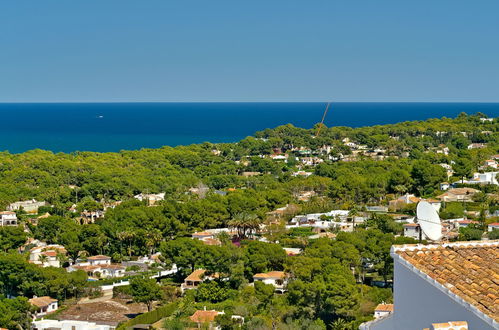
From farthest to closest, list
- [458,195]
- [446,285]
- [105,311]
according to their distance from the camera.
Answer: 1. [458,195]
2. [105,311]
3. [446,285]

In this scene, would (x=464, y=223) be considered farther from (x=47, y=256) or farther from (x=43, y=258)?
(x=43, y=258)

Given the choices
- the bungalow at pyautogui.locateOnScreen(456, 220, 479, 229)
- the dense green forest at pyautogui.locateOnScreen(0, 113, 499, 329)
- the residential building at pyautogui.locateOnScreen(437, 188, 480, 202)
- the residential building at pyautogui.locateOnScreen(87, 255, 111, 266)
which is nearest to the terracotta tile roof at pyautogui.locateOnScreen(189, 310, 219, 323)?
the dense green forest at pyautogui.locateOnScreen(0, 113, 499, 329)

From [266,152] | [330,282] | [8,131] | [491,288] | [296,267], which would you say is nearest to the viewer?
[491,288]

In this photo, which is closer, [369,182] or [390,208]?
[390,208]

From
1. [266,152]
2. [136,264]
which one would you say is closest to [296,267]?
[136,264]

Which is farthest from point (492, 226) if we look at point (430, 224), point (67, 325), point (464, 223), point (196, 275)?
point (430, 224)

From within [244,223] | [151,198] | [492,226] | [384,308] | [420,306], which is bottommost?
[151,198]

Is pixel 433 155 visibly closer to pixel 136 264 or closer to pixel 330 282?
pixel 136 264

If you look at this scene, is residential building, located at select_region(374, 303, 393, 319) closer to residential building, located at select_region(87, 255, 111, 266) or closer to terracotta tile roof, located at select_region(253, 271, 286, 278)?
terracotta tile roof, located at select_region(253, 271, 286, 278)
